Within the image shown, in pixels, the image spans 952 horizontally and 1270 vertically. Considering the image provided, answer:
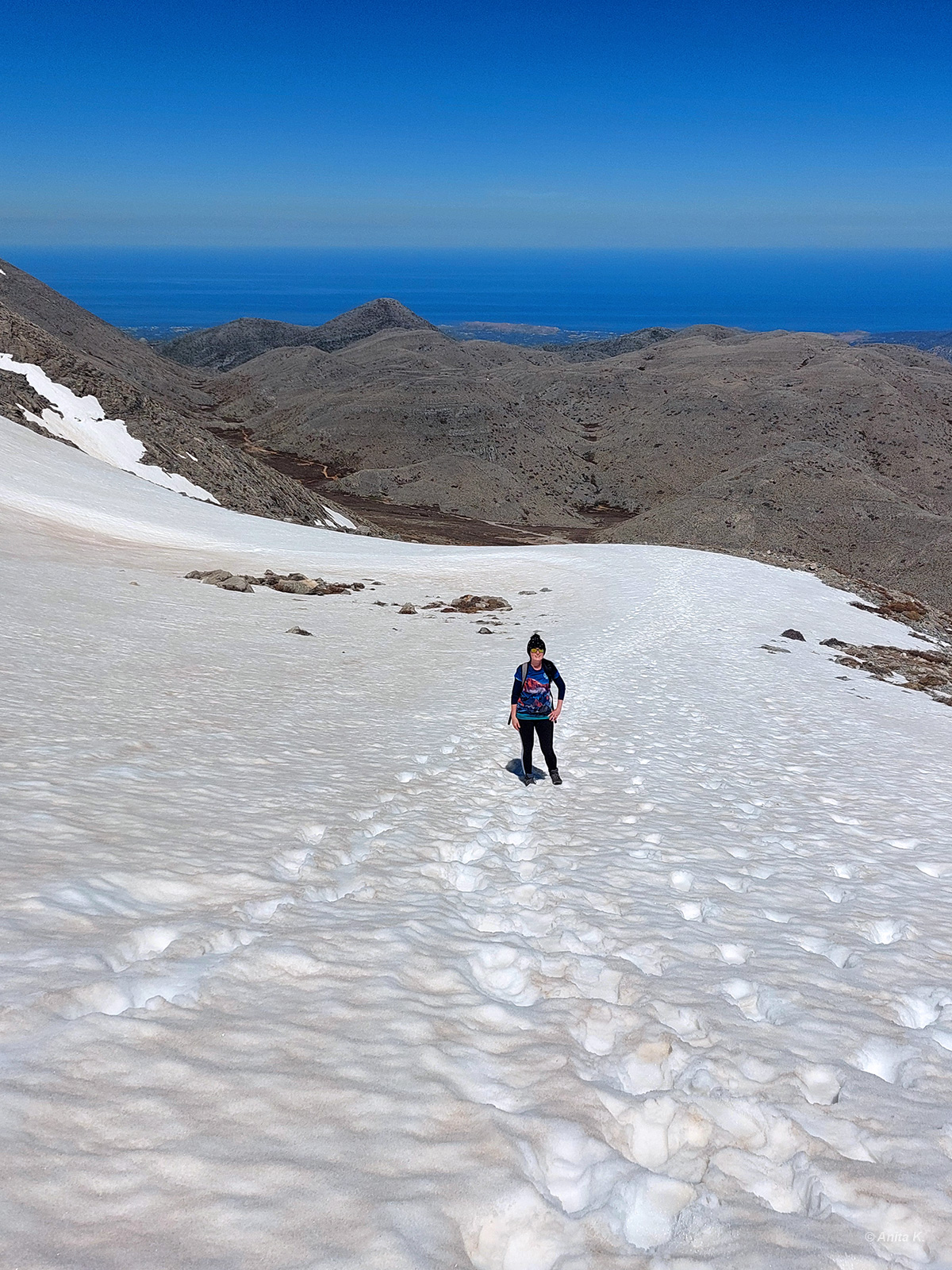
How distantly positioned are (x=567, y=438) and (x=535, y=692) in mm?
122825

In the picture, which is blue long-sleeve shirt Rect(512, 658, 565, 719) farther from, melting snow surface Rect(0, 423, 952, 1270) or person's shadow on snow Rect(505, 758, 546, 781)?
melting snow surface Rect(0, 423, 952, 1270)

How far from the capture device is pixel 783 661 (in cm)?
2262

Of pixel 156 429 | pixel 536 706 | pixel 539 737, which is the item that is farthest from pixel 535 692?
pixel 156 429

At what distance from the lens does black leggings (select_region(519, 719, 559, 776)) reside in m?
11.2

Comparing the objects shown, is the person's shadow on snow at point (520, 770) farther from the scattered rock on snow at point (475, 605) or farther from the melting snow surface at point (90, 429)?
the melting snow surface at point (90, 429)

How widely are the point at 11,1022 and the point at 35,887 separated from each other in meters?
1.84

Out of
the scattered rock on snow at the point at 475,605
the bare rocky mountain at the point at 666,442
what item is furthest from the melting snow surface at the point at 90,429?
the bare rocky mountain at the point at 666,442

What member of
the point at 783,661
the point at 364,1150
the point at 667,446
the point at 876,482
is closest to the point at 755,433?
the point at 667,446

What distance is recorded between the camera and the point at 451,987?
18.8 ft

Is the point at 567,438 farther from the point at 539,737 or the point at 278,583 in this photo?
the point at 539,737

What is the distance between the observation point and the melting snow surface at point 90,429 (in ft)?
161

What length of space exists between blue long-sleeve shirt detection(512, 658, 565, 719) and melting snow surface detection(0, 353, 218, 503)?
1620 inches

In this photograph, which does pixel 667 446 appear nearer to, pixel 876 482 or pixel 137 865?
pixel 876 482

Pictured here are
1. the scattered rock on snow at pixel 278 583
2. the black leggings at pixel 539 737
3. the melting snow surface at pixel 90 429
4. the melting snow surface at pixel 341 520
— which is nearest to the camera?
the black leggings at pixel 539 737
